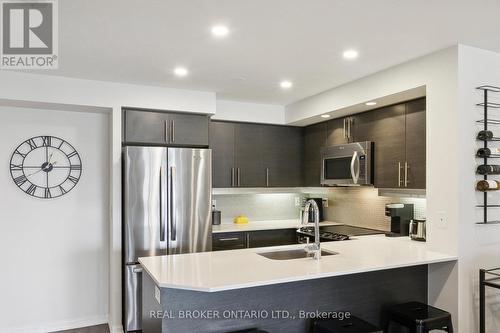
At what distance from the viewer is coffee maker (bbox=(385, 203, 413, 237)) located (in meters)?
3.70

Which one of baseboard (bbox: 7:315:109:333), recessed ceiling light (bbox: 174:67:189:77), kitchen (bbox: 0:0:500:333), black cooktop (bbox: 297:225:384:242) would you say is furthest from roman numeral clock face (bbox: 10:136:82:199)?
black cooktop (bbox: 297:225:384:242)

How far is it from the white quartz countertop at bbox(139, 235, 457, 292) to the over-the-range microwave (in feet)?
3.10

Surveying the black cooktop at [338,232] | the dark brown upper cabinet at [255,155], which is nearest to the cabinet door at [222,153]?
the dark brown upper cabinet at [255,155]

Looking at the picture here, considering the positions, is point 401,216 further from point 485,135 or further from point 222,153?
point 222,153

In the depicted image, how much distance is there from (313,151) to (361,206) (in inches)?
36.5

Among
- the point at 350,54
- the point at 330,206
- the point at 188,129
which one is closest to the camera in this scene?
the point at 350,54

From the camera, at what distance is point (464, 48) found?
2756 mm

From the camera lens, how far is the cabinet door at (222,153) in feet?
14.8

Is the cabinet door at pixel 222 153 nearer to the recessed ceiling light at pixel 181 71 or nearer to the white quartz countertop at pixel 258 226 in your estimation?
the white quartz countertop at pixel 258 226

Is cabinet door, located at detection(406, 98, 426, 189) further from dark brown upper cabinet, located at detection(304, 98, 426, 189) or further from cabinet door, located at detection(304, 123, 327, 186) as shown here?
cabinet door, located at detection(304, 123, 327, 186)

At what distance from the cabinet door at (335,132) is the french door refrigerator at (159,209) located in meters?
1.61

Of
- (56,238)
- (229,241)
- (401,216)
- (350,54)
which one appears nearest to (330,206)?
(401,216)

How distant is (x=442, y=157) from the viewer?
2.82 m

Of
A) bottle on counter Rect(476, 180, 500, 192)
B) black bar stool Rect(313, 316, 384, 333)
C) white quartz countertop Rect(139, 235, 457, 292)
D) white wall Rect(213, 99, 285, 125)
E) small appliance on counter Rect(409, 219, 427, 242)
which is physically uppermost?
white wall Rect(213, 99, 285, 125)
